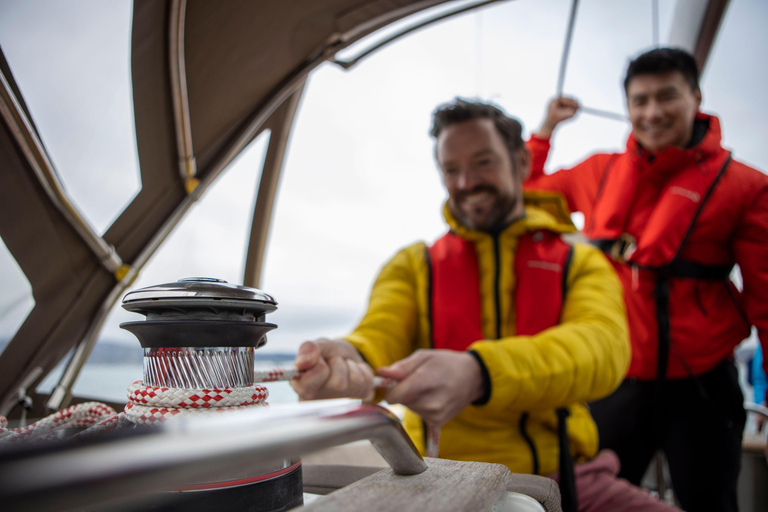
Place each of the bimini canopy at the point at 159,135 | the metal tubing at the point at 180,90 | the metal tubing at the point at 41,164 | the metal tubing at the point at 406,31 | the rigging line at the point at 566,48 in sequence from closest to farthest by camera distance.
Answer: the metal tubing at the point at 41,164 < the bimini canopy at the point at 159,135 < the metal tubing at the point at 180,90 < the metal tubing at the point at 406,31 < the rigging line at the point at 566,48

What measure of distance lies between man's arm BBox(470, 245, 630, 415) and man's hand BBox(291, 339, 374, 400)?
22cm

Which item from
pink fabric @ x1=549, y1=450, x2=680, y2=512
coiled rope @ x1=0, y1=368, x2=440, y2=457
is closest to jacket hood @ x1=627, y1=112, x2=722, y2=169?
pink fabric @ x1=549, y1=450, x2=680, y2=512

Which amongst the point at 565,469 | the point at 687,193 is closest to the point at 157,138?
the point at 565,469

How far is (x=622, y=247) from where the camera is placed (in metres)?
1.79

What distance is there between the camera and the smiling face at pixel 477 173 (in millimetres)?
1425

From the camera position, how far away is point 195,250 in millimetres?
1976

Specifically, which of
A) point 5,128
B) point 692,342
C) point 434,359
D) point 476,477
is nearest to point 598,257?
point 692,342

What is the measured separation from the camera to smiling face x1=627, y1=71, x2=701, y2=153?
170 cm

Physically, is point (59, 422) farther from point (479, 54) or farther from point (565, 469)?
point (479, 54)

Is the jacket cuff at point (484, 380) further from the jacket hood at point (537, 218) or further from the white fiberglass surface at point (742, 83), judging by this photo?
the white fiberglass surface at point (742, 83)

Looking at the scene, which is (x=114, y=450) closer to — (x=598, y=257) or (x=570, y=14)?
(x=598, y=257)

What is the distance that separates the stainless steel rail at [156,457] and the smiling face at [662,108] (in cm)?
184

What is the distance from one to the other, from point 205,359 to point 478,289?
3.33 feet

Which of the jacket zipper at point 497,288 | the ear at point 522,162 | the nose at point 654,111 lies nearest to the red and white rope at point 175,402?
the jacket zipper at point 497,288
